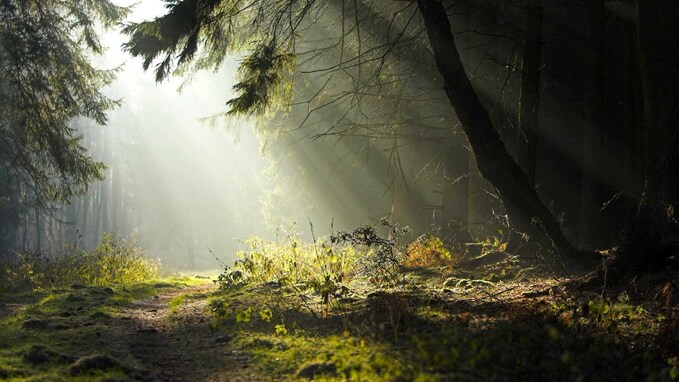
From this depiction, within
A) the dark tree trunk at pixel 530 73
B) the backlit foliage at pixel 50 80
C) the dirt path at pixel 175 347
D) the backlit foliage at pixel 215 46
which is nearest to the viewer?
the dirt path at pixel 175 347

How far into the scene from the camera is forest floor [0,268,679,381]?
12.6 ft

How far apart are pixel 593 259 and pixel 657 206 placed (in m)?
1.22

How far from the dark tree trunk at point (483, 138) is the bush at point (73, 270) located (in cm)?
948

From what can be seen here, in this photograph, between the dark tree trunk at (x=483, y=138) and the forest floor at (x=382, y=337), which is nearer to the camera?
the forest floor at (x=382, y=337)

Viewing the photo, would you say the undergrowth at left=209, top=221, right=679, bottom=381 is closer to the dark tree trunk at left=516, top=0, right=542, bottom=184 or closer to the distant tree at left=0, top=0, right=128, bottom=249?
the dark tree trunk at left=516, top=0, right=542, bottom=184

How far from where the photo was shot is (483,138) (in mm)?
7086

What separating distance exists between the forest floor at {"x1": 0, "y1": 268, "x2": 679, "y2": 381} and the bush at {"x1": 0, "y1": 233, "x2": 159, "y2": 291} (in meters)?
5.36

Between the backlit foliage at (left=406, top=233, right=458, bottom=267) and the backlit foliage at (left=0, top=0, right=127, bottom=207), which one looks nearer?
the backlit foliage at (left=406, top=233, right=458, bottom=267)

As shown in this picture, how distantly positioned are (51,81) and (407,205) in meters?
9.23

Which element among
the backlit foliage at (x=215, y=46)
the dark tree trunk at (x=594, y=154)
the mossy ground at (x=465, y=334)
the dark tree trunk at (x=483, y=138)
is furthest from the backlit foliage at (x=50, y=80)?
the dark tree trunk at (x=594, y=154)

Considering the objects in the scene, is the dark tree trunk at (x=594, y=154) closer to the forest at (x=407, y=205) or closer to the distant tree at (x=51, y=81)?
the forest at (x=407, y=205)

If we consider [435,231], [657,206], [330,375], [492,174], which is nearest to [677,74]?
[657,206]

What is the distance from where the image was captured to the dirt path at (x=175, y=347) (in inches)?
176

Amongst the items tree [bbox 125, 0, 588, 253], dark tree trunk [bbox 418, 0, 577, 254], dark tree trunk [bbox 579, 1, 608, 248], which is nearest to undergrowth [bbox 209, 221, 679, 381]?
dark tree trunk [bbox 418, 0, 577, 254]
